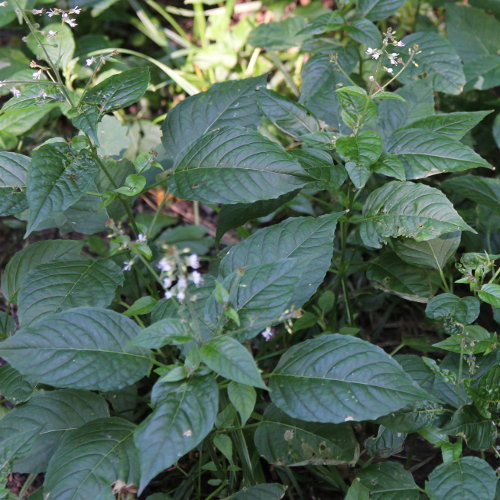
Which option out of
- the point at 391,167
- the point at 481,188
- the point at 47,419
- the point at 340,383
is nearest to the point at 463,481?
the point at 340,383

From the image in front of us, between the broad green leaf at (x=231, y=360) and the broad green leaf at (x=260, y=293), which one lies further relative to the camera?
the broad green leaf at (x=260, y=293)

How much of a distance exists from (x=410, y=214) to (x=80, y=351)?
0.87 m

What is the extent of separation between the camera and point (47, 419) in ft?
5.07

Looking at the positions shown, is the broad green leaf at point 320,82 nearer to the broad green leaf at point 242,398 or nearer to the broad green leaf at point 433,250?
the broad green leaf at point 433,250

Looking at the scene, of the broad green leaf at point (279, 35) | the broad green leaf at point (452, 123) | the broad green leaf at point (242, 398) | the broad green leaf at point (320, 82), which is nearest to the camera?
the broad green leaf at point (242, 398)

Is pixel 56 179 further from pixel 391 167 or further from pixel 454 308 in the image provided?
pixel 454 308

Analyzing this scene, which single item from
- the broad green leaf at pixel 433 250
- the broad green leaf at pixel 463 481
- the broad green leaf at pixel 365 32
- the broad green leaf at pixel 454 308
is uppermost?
the broad green leaf at pixel 365 32

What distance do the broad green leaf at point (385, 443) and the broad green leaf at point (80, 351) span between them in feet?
2.05

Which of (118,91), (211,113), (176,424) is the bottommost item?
(176,424)

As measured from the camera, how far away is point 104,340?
1.38 m

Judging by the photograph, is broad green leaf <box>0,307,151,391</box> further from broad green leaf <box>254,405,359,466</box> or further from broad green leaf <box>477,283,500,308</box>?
broad green leaf <box>477,283,500,308</box>

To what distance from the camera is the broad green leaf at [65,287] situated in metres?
1.54

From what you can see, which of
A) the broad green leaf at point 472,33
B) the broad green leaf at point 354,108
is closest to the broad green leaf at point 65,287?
the broad green leaf at point 354,108

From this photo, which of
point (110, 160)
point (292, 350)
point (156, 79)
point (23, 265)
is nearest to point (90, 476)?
point (292, 350)
